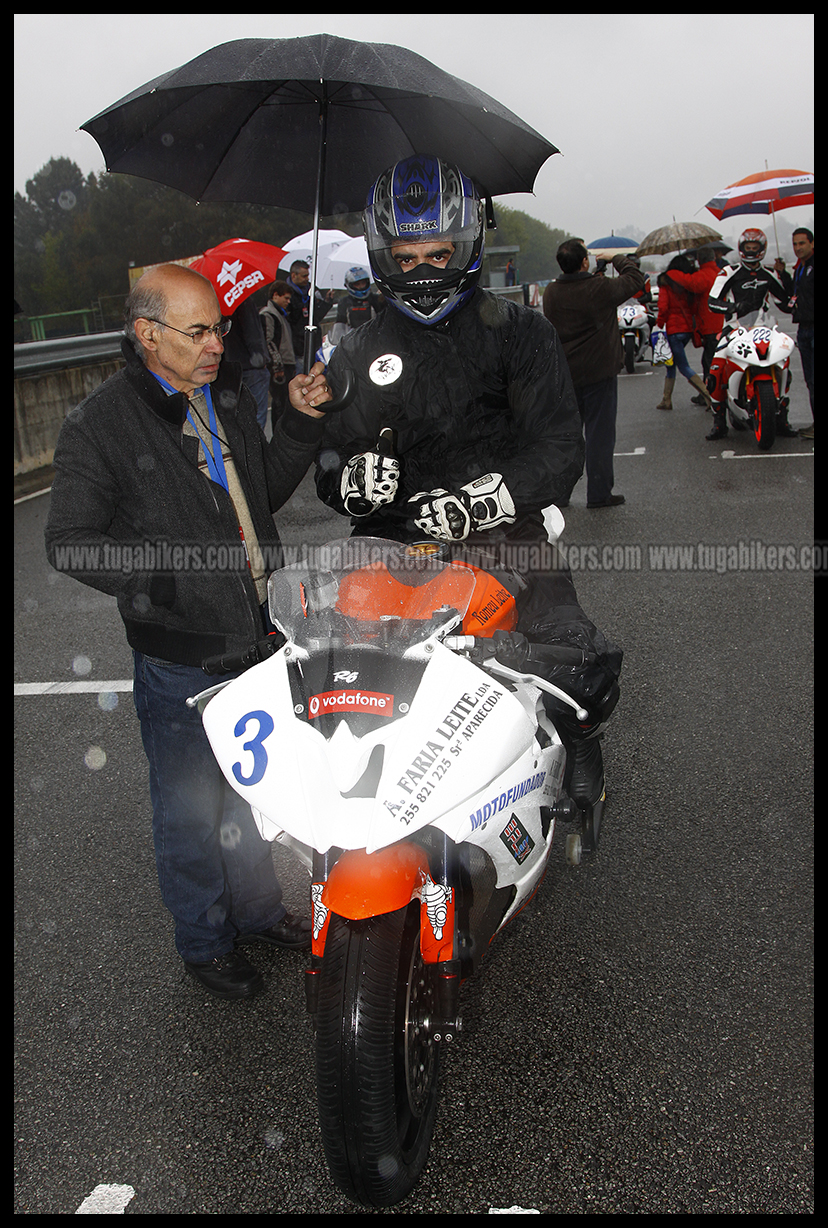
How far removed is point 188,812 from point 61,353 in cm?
1124

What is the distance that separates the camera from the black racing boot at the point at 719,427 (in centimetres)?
1035

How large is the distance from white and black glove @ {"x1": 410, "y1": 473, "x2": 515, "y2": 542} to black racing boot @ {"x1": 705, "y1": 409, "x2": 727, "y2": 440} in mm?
8652

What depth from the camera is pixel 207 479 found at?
2.57 metres

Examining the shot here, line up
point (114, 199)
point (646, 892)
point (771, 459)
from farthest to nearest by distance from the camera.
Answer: point (114, 199)
point (771, 459)
point (646, 892)

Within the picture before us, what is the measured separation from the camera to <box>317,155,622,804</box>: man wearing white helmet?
2.63 metres

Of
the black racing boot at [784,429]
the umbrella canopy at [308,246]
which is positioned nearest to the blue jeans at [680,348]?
the black racing boot at [784,429]

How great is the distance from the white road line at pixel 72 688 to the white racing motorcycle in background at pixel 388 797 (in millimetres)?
Answer: 2870

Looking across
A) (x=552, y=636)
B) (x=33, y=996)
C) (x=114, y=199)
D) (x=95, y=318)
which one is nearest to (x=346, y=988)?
(x=552, y=636)

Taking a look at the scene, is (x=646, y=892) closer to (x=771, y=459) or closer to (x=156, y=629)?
(x=156, y=629)

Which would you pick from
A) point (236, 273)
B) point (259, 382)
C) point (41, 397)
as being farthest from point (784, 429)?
point (41, 397)

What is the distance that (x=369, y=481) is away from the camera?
247 centimetres

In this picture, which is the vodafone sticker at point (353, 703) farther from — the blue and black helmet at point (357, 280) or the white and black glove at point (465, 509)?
the blue and black helmet at point (357, 280)

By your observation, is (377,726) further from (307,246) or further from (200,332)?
(307,246)

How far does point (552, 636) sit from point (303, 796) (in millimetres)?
1004
